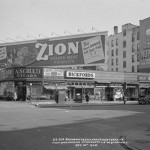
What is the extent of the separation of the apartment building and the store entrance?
38.1m

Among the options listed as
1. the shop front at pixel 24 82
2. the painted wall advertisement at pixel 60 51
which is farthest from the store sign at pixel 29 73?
the painted wall advertisement at pixel 60 51

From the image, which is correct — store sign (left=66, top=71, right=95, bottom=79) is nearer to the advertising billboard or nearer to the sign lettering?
the sign lettering

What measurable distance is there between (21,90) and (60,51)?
12.1m

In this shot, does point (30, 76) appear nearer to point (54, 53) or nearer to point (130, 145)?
point (54, 53)

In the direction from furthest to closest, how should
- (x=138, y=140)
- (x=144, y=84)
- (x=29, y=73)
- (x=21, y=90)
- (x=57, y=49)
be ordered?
(x=144, y=84) < (x=57, y=49) < (x=21, y=90) < (x=29, y=73) < (x=138, y=140)

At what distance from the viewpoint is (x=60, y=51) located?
182 feet

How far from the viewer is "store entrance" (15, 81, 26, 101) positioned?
4651 cm

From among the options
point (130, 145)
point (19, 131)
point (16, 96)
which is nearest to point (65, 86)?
point (16, 96)

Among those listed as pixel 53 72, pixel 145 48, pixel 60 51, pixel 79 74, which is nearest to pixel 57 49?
pixel 60 51

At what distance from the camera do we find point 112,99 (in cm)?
5100

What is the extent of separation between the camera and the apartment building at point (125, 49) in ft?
254

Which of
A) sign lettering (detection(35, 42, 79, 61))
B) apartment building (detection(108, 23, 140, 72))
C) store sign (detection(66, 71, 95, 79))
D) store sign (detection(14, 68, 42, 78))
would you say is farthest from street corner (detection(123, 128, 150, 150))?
apartment building (detection(108, 23, 140, 72))

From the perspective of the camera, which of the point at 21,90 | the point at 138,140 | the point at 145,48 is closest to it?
the point at 138,140

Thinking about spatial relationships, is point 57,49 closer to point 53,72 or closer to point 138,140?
point 53,72
